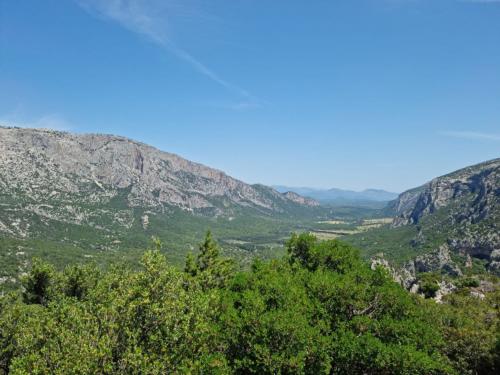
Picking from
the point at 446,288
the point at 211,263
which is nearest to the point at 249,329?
the point at 211,263

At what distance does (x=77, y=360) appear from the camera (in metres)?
20.7

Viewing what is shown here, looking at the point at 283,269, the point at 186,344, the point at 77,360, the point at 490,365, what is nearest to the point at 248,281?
the point at 283,269

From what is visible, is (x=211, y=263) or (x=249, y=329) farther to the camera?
(x=211, y=263)

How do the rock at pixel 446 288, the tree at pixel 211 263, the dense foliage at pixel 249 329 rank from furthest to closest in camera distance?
the rock at pixel 446 288
the tree at pixel 211 263
the dense foliage at pixel 249 329

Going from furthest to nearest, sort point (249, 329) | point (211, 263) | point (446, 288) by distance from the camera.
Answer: point (446, 288) < point (211, 263) < point (249, 329)

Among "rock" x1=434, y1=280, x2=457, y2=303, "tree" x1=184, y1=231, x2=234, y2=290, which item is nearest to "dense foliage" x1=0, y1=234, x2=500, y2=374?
"tree" x1=184, y1=231, x2=234, y2=290

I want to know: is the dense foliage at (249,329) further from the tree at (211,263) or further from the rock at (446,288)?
the rock at (446,288)

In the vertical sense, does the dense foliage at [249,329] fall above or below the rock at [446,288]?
above

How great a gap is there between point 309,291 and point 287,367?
39.5 ft

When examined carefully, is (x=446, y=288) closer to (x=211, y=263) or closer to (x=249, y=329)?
(x=211, y=263)

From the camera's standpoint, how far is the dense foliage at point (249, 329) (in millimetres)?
22984

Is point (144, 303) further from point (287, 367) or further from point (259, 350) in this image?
point (287, 367)

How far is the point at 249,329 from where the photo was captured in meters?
32.8

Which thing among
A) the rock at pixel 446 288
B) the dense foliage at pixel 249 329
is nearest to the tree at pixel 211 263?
the dense foliage at pixel 249 329
